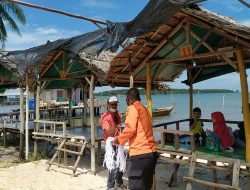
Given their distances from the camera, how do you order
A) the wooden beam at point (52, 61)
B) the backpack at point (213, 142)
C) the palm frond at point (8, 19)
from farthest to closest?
the palm frond at point (8, 19)
the wooden beam at point (52, 61)
the backpack at point (213, 142)

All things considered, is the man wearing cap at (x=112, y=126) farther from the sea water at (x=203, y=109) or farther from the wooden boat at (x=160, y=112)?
the wooden boat at (x=160, y=112)

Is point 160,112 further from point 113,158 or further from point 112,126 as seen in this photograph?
point 113,158

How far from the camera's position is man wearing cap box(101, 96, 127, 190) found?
695cm

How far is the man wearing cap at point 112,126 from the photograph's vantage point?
6.95 metres

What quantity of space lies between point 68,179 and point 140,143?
14.3 ft

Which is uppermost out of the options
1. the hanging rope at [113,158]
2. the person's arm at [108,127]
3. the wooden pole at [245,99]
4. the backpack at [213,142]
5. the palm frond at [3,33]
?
the palm frond at [3,33]

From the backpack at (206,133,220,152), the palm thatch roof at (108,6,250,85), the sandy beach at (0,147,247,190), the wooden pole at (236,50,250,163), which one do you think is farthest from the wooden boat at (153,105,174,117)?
the wooden pole at (236,50,250,163)

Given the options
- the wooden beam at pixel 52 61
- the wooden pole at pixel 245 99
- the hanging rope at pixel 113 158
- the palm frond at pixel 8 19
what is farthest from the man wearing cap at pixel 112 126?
the palm frond at pixel 8 19

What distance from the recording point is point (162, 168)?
990 cm

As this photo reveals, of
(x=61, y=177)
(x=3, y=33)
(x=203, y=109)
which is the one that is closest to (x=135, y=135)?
(x=61, y=177)

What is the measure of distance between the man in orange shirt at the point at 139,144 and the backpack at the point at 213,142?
209 centimetres

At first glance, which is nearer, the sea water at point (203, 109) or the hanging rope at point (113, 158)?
the hanging rope at point (113, 158)

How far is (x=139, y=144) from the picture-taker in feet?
16.1

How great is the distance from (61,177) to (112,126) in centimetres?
272
